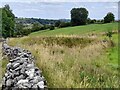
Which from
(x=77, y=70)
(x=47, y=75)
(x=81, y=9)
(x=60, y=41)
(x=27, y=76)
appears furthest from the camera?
(x=81, y=9)

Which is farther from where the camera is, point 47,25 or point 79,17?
point 79,17

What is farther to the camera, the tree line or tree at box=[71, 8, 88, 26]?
tree at box=[71, 8, 88, 26]

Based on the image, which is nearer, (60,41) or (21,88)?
(21,88)

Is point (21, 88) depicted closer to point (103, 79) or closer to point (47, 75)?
point (47, 75)

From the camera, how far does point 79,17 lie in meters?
69.1

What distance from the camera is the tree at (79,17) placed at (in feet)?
226

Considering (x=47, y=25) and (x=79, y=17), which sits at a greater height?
(x=79, y=17)

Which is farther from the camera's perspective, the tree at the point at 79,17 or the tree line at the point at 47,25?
the tree at the point at 79,17

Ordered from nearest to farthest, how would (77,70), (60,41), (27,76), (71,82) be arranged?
1. (71,82)
2. (27,76)
3. (77,70)
4. (60,41)

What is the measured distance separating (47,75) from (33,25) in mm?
63922

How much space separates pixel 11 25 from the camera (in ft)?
228

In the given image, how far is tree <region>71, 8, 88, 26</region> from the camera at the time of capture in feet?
226

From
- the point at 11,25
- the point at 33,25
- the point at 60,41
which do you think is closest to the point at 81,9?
the point at 33,25

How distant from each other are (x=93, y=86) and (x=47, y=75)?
1.34 m
